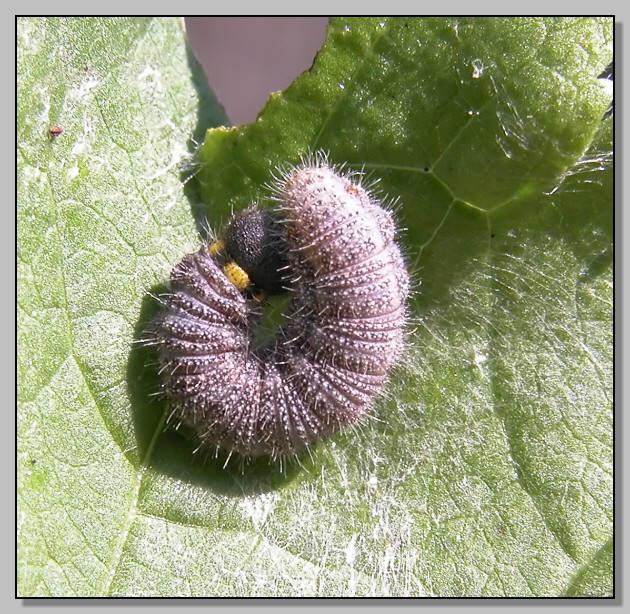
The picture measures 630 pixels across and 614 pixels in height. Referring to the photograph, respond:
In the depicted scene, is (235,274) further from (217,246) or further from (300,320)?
(300,320)

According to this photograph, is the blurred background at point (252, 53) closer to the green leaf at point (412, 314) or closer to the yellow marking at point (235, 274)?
the green leaf at point (412, 314)

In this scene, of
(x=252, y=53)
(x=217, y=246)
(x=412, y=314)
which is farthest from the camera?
(x=252, y=53)

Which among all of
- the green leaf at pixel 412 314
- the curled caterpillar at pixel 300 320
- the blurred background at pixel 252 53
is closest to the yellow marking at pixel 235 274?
the curled caterpillar at pixel 300 320

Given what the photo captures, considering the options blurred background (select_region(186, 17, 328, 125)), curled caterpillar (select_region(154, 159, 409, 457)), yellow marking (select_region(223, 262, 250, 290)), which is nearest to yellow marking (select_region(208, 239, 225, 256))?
curled caterpillar (select_region(154, 159, 409, 457))

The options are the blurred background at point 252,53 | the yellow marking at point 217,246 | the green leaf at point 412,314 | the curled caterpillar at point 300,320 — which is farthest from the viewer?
the blurred background at point 252,53

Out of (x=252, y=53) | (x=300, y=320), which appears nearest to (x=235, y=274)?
(x=300, y=320)

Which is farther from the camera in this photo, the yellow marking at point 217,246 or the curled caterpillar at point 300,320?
the yellow marking at point 217,246
